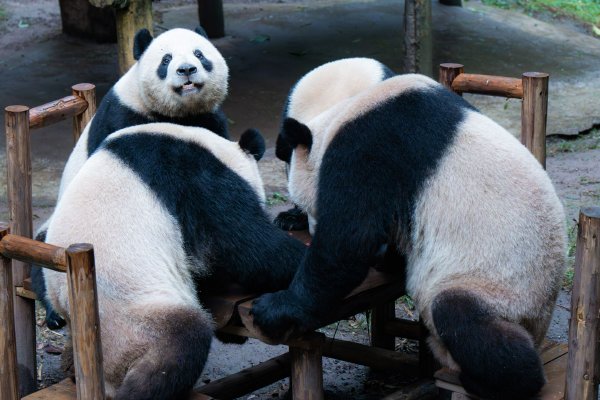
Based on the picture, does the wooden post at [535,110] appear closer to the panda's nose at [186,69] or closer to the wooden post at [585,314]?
the wooden post at [585,314]

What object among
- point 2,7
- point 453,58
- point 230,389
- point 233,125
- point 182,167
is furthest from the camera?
point 2,7

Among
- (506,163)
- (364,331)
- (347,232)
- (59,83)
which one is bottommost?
(364,331)

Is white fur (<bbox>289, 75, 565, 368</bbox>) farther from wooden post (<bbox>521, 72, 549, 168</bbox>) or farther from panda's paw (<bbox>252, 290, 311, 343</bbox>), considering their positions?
wooden post (<bbox>521, 72, 549, 168</bbox>)

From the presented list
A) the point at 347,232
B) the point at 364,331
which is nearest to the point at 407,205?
the point at 347,232

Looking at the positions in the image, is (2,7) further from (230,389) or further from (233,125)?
(230,389)

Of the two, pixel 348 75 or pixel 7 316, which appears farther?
pixel 348 75

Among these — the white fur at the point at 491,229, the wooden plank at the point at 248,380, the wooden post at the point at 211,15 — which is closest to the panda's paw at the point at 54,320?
the wooden plank at the point at 248,380

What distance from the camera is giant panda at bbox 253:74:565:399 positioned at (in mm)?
3213

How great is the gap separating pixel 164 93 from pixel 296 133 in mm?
868

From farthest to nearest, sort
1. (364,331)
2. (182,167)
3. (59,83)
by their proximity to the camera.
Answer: (59,83)
(364,331)
(182,167)

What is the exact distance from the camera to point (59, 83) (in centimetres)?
959

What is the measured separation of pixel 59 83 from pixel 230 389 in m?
6.20

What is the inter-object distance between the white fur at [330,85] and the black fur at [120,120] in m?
0.43

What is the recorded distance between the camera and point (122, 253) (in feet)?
10.6
